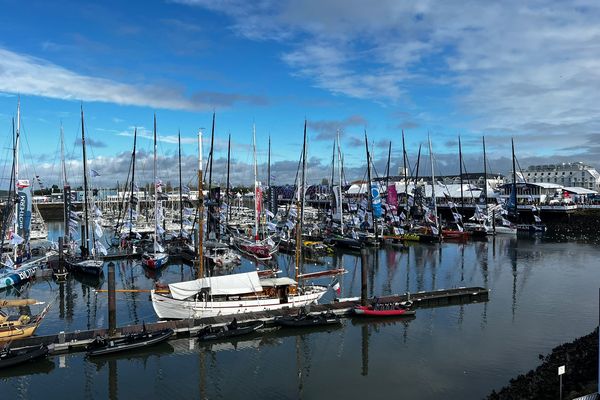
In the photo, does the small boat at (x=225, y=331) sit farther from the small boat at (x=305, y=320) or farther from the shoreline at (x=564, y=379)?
the shoreline at (x=564, y=379)

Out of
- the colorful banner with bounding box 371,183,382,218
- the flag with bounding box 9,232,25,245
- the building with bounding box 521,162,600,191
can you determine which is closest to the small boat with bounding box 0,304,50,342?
the flag with bounding box 9,232,25,245

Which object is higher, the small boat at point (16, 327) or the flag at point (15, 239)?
the flag at point (15, 239)

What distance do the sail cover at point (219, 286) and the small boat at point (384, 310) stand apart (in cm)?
760

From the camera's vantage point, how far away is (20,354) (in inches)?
1044

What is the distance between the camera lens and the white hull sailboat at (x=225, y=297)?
111ft

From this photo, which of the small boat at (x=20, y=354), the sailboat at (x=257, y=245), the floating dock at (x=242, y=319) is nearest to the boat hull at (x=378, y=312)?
the floating dock at (x=242, y=319)

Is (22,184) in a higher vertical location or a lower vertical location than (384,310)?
higher

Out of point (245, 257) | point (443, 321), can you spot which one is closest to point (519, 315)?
point (443, 321)

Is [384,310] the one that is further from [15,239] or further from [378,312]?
[15,239]

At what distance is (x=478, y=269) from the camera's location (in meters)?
57.3

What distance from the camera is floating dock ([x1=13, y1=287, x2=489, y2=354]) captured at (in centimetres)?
2878

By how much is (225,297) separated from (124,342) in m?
8.16

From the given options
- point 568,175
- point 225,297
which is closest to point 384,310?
point 225,297

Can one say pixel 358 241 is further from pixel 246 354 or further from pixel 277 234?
pixel 246 354
